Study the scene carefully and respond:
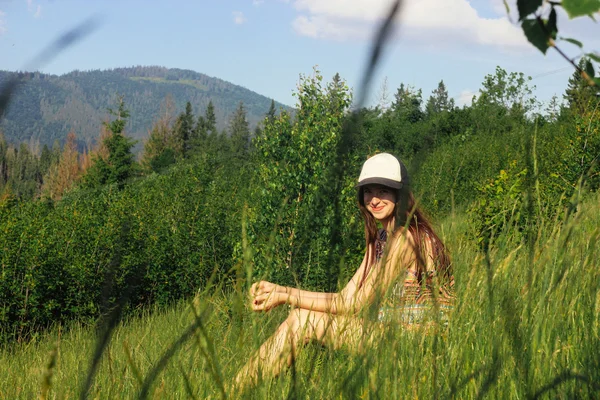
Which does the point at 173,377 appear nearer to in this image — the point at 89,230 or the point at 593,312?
the point at 593,312

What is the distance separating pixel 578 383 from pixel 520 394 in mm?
108

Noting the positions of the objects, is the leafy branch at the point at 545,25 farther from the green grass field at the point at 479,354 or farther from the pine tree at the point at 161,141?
the pine tree at the point at 161,141

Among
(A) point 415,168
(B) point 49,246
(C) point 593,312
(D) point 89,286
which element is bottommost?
(D) point 89,286

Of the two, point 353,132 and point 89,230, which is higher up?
Result: point 353,132

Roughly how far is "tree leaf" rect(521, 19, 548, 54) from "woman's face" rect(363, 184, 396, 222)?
247 centimetres

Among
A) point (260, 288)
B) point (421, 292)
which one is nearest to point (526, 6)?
point (421, 292)

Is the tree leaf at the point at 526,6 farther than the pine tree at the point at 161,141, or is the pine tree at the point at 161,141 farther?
the pine tree at the point at 161,141

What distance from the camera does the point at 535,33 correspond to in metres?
0.53

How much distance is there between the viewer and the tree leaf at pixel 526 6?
1.71 ft

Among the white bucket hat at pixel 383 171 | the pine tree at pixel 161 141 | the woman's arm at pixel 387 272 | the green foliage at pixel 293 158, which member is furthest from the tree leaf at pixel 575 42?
the pine tree at pixel 161 141

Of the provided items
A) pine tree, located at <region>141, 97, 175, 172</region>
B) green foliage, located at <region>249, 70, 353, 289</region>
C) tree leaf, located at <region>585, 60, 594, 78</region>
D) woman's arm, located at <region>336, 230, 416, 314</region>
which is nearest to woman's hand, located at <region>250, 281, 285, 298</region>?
woman's arm, located at <region>336, 230, 416, 314</region>

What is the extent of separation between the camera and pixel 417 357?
4.23ft

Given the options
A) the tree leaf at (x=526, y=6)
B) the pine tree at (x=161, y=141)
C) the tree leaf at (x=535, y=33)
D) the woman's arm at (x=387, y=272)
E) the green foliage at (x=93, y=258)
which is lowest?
the green foliage at (x=93, y=258)

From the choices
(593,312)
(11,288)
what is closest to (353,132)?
(593,312)
